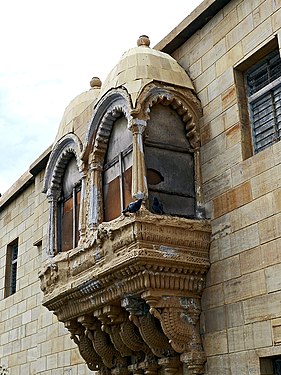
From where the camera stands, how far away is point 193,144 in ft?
30.2

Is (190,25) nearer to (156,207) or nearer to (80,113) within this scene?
(80,113)

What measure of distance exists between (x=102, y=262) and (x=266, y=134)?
9.67 feet

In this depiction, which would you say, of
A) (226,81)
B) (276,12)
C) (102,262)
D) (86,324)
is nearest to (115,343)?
(86,324)

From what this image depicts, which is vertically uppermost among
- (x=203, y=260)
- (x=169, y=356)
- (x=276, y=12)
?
(x=276, y=12)

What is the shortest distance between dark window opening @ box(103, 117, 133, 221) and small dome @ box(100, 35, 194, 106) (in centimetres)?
60

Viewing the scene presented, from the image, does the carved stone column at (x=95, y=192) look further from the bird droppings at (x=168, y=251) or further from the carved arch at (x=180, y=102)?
the bird droppings at (x=168, y=251)

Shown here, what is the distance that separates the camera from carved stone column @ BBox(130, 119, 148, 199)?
833 cm

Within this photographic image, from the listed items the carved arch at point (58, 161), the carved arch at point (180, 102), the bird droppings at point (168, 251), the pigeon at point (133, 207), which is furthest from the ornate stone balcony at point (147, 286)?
the carved arch at point (58, 161)

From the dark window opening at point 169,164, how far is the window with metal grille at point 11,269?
27.9 ft

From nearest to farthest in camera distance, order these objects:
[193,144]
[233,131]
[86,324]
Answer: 1. [233,131]
2. [193,144]
3. [86,324]

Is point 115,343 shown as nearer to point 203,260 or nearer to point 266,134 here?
point 203,260

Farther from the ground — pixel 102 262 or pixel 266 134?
pixel 266 134

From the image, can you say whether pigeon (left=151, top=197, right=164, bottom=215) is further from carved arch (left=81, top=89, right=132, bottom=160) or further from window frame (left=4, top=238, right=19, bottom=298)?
window frame (left=4, top=238, right=19, bottom=298)

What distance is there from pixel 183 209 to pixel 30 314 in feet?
22.9
